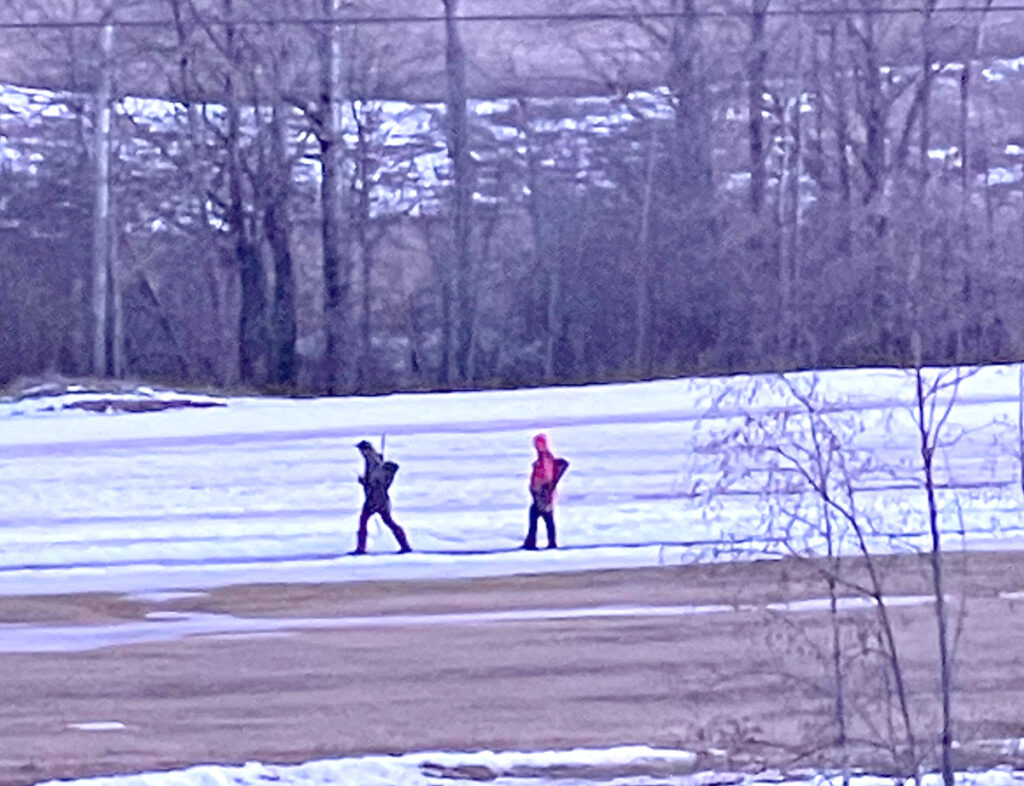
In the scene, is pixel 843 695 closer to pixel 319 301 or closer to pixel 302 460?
pixel 302 460

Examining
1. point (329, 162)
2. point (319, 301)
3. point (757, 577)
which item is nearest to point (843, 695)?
point (757, 577)

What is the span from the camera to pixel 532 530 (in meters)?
18.9

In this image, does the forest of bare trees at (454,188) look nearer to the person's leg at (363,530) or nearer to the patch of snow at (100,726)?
the person's leg at (363,530)

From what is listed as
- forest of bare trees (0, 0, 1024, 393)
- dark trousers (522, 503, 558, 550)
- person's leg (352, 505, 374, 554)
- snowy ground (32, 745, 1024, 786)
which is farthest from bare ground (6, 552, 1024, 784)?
forest of bare trees (0, 0, 1024, 393)

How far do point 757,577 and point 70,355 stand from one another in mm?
29401

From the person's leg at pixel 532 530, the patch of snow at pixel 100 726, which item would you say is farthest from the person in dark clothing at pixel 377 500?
the patch of snow at pixel 100 726

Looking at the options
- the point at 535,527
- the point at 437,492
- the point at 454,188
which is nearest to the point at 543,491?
the point at 535,527

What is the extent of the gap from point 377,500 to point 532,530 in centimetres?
147

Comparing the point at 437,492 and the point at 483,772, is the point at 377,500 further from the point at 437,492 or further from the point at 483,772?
the point at 483,772

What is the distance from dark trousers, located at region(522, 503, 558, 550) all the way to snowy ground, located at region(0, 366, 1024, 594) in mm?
290

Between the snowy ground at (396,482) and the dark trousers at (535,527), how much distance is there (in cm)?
29

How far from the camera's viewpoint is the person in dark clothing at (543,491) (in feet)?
61.3

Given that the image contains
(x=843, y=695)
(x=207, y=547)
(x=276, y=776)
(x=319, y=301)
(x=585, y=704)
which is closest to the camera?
(x=843, y=695)

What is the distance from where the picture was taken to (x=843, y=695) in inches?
278
